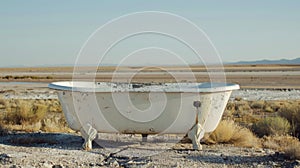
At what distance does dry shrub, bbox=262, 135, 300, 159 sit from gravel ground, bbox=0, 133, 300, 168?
0.16 m

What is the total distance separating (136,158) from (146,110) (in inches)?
36.9

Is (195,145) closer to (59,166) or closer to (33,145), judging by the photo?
(59,166)

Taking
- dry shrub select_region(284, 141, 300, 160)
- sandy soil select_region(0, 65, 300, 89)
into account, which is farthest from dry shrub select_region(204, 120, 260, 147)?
sandy soil select_region(0, 65, 300, 89)

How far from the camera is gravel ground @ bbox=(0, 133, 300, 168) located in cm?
669

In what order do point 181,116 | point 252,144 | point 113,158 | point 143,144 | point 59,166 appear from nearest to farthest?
point 59,166
point 113,158
point 181,116
point 143,144
point 252,144

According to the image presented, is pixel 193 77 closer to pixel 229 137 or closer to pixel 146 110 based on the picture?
pixel 229 137

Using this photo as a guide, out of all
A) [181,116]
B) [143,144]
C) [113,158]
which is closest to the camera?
[113,158]

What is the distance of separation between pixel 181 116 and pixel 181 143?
1.40 metres

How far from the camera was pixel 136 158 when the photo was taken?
7.16 m

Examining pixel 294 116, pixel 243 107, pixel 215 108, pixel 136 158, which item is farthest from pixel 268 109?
pixel 136 158

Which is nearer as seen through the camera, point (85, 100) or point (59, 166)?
point (59, 166)

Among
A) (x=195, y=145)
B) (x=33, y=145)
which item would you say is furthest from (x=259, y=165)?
(x=33, y=145)

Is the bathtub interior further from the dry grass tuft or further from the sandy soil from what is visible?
Answer: the sandy soil

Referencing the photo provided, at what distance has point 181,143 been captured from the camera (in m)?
8.95
